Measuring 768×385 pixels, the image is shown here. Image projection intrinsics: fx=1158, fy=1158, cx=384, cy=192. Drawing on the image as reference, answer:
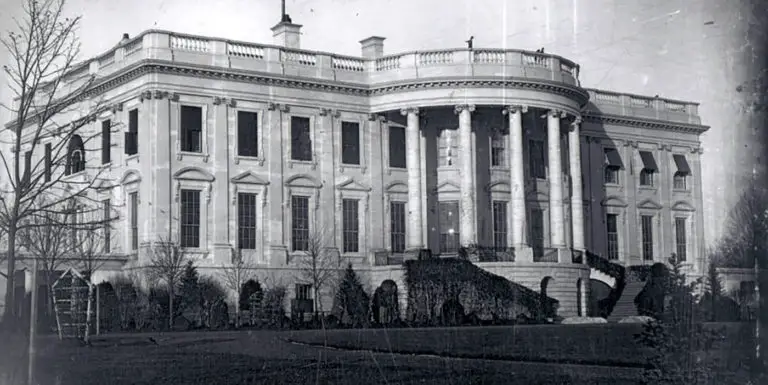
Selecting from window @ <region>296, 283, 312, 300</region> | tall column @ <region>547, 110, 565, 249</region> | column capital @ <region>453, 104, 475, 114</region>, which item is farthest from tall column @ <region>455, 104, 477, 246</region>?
window @ <region>296, 283, 312, 300</region>

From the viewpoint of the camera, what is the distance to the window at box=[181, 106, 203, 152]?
157ft

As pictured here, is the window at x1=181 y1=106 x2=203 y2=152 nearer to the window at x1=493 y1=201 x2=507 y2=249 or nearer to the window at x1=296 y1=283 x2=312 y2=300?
the window at x1=296 y1=283 x2=312 y2=300

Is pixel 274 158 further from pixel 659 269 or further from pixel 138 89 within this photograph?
pixel 659 269

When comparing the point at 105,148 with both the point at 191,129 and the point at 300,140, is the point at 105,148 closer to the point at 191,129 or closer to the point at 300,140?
the point at 191,129

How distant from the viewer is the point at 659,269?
52.8 meters

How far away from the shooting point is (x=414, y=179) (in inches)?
2028

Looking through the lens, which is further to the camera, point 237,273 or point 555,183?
point 555,183

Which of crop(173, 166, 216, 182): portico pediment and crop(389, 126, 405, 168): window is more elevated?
crop(389, 126, 405, 168): window

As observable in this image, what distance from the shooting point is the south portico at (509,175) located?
5100 centimetres

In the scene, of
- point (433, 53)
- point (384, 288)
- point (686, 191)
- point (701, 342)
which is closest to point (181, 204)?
point (384, 288)

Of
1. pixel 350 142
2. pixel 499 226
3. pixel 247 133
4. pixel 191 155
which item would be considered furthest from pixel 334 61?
pixel 499 226

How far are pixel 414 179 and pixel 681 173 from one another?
18.0 m

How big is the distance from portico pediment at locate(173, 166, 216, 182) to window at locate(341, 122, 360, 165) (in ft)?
22.1

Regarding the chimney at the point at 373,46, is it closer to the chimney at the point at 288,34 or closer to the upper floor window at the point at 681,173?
the chimney at the point at 288,34
